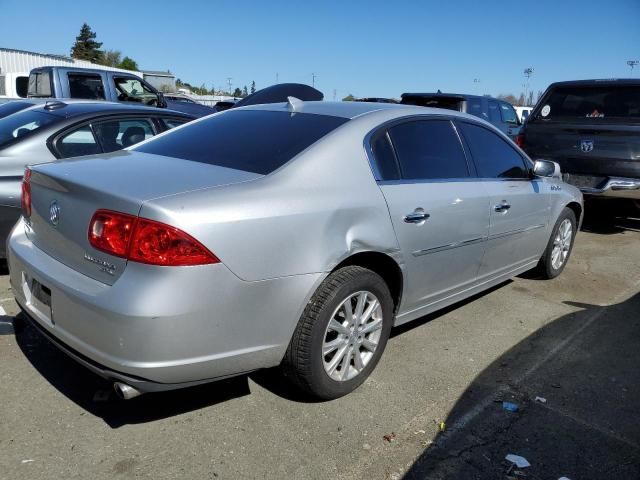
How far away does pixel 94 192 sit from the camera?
8.11 feet

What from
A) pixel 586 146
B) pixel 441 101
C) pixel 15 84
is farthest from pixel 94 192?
pixel 15 84

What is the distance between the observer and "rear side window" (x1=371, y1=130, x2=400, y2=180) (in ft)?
10.3

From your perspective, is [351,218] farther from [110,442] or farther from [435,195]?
[110,442]

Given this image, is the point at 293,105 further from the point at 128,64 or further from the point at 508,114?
the point at 128,64

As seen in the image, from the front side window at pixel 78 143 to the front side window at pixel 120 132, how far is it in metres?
0.07

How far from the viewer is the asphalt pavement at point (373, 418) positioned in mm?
2475

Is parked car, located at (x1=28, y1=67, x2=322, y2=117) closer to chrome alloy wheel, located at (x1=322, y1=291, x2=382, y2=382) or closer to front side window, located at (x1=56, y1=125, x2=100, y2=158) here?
front side window, located at (x1=56, y1=125, x2=100, y2=158)

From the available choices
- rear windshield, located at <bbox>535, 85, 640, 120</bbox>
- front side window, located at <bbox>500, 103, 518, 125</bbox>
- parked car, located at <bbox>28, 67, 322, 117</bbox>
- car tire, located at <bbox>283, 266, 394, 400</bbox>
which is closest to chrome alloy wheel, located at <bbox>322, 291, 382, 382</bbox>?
car tire, located at <bbox>283, 266, 394, 400</bbox>

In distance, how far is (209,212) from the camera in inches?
91.4

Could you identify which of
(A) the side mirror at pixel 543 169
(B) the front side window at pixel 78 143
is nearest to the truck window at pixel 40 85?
(B) the front side window at pixel 78 143

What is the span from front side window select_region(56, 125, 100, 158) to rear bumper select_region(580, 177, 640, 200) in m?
5.79

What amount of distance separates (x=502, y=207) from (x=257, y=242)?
2.24 metres

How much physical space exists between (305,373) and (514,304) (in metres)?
2.56

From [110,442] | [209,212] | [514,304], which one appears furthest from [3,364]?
[514,304]
